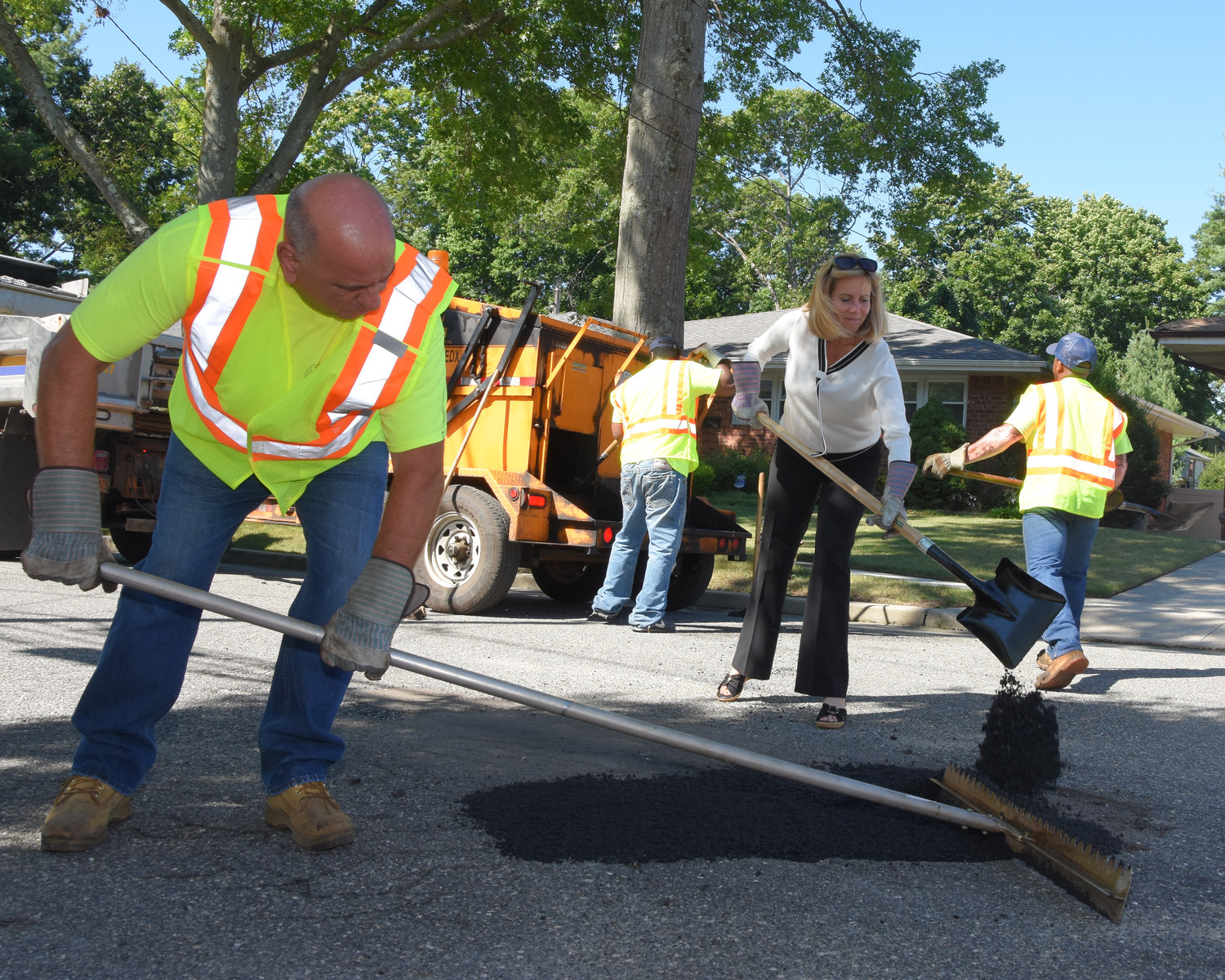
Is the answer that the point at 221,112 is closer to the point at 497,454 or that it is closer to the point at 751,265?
the point at 497,454

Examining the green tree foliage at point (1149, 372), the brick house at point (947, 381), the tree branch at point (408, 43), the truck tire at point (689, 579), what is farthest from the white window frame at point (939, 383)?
the truck tire at point (689, 579)

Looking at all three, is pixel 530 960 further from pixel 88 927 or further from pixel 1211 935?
pixel 1211 935

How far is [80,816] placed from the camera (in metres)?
2.61

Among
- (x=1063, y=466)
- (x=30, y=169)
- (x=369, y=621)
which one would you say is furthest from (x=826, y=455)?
(x=30, y=169)

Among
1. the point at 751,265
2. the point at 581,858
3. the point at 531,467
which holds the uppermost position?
the point at 751,265

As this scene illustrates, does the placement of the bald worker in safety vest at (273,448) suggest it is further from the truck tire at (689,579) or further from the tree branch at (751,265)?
the tree branch at (751,265)

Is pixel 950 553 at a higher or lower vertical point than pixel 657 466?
lower

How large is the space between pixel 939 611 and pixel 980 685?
262 centimetres

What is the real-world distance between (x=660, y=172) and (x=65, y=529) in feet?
28.2

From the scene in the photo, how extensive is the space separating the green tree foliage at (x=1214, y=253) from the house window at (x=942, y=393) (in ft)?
80.0

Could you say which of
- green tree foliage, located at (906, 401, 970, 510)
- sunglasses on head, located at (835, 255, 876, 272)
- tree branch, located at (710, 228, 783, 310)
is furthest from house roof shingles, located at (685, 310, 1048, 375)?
sunglasses on head, located at (835, 255, 876, 272)

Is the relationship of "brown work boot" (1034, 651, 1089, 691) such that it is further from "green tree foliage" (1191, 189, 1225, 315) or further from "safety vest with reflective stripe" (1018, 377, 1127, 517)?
"green tree foliage" (1191, 189, 1225, 315)

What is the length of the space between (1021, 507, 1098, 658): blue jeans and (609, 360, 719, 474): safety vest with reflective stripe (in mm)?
2304

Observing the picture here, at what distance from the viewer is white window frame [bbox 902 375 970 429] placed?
2303cm
